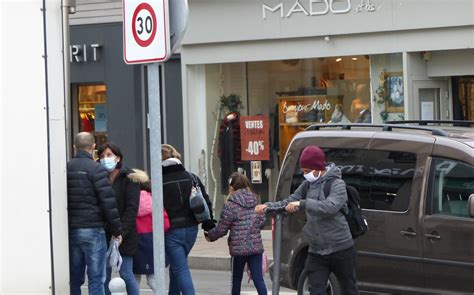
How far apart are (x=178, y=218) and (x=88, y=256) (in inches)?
43.9

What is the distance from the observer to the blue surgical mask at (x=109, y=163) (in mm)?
10164

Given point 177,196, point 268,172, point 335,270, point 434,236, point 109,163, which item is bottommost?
point 335,270

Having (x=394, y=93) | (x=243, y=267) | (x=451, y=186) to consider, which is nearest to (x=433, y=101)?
(x=394, y=93)

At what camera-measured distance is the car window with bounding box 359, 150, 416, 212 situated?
999 cm

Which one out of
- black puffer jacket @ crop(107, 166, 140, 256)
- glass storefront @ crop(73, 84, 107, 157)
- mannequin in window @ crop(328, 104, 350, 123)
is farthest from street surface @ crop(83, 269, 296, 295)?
glass storefront @ crop(73, 84, 107, 157)

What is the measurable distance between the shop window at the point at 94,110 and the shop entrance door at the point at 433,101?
656 centimetres

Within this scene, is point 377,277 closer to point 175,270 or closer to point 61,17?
point 175,270

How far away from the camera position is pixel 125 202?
1002cm

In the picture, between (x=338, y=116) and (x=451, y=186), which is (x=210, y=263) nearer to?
(x=338, y=116)

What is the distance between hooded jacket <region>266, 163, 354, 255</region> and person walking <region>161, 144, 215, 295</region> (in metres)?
1.74

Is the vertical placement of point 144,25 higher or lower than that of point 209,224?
higher

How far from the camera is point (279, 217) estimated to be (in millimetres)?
8094

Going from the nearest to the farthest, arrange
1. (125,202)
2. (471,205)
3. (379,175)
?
(471,205)
(125,202)
(379,175)

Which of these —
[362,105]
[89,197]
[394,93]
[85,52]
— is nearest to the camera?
[89,197]
